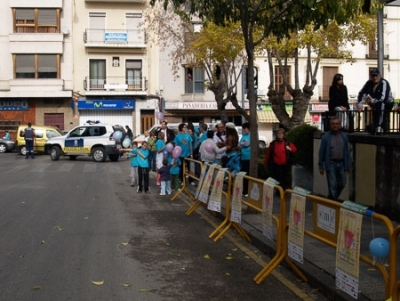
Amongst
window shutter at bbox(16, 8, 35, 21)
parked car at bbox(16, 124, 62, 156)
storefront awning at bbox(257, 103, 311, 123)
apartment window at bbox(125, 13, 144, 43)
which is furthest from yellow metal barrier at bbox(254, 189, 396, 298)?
window shutter at bbox(16, 8, 35, 21)

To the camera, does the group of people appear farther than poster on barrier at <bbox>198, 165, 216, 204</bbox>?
Yes

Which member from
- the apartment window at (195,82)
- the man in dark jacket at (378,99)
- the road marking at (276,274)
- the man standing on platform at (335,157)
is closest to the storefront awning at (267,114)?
the apartment window at (195,82)

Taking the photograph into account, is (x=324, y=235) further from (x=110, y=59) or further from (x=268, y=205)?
(x=110, y=59)

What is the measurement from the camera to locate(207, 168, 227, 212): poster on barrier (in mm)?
10449

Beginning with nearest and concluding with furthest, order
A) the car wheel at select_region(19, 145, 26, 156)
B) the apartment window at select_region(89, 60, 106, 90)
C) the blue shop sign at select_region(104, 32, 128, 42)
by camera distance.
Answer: the car wheel at select_region(19, 145, 26, 156)
the blue shop sign at select_region(104, 32, 128, 42)
the apartment window at select_region(89, 60, 106, 90)

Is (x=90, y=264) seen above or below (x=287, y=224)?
below

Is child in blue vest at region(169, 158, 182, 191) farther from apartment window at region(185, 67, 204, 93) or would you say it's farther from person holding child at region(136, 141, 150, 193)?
apartment window at region(185, 67, 204, 93)

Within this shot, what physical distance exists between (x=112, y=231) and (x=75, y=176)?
457 inches

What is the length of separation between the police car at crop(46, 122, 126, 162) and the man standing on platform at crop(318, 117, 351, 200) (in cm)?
1932

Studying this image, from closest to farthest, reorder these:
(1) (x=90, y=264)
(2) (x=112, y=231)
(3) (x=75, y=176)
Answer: (1) (x=90, y=264) < (2) (x=112, y=231) < (3) (x=75, y=176)

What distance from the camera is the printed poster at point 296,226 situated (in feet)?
22.1

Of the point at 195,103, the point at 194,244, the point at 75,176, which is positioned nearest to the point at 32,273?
the point at 194,244

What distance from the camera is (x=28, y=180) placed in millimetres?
19859

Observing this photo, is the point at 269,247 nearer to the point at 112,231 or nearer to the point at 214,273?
the point at 214,273
